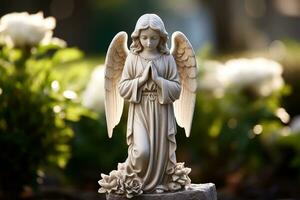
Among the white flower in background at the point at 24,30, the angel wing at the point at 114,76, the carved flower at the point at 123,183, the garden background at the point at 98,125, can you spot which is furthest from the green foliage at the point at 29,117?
the carved flower at the point at 123,183

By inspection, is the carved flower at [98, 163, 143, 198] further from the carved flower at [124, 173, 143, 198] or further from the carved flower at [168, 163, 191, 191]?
the carved flower at [168, 163, 191, 191]

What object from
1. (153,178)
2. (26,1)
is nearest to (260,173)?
(153,178)

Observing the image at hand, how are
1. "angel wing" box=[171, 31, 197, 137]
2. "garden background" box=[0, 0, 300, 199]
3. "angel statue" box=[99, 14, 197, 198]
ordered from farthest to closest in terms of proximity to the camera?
"garden background" box=[0, 0, 300, 199] → "angel wing" box=[171, 31, 197, 137] → "angel statue" box=[99, 14, 197, 198]

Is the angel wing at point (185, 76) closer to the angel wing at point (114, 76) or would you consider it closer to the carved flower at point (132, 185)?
the angel wing at point (114, 76)

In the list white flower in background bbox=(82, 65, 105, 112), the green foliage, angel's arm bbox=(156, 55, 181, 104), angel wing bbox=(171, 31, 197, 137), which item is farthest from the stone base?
white flower in background bbox=(82, 65, 105, 112)

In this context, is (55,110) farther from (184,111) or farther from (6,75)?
(184,111)
